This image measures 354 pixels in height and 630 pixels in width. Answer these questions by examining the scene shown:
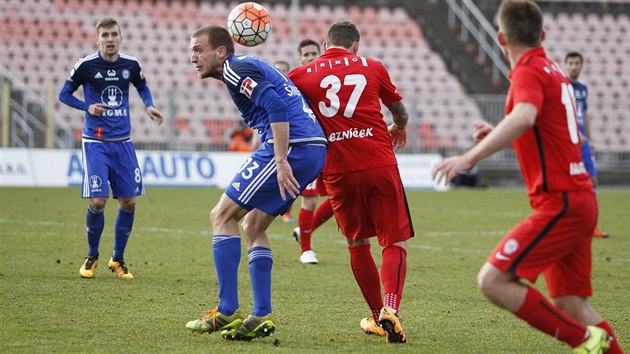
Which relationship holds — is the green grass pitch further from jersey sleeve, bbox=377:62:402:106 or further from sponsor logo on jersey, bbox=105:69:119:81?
sponsor logo on jersey, bbox=105:69:119:81

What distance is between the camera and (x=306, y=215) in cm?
1139

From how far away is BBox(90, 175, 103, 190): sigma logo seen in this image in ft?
32.4

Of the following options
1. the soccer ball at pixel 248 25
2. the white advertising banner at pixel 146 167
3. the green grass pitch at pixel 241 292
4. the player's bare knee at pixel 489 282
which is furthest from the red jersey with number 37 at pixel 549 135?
the white advertising banner at pixel 146 167

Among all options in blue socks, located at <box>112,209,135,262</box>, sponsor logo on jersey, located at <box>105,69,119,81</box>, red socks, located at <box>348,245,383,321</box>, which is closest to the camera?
red socks, located at <box>348,245,383,321</box>

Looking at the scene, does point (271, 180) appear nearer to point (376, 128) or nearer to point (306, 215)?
point (376, 128)

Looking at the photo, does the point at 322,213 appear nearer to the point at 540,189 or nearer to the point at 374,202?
the point at 374,202

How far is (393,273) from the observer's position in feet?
23.0

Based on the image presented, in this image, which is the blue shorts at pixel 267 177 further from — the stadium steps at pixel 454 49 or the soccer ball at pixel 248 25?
→ the stadium steps at pixel 454 49

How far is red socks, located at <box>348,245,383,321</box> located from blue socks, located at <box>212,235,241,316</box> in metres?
0.97

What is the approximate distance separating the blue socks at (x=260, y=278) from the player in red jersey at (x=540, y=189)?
187 centimetres

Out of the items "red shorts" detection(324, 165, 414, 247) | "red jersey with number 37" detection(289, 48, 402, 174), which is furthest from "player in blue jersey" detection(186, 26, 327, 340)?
"red shorts" detection(324, 165, 414, 247)

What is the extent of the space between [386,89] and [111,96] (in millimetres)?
3948

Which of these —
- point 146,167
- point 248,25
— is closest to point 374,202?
point 248,25

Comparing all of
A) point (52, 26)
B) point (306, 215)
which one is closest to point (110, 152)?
point (306, 215)
